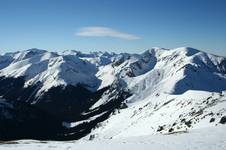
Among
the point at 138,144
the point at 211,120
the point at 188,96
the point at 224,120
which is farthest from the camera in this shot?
the point at 188,96

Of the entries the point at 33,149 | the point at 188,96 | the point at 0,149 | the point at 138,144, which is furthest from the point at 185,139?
the point at 188,96

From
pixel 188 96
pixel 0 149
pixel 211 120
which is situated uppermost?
pixel 0 149

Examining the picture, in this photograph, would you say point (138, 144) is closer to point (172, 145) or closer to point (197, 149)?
point (172, 145)

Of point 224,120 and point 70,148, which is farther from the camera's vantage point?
point 224,120

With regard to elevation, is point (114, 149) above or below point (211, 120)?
above

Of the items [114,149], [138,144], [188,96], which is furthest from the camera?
[188,96]

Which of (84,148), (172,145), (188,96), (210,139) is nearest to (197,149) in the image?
(172,145)

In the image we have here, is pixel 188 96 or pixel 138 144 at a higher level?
pixel 138 144

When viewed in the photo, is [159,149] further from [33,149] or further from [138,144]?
[33,149]

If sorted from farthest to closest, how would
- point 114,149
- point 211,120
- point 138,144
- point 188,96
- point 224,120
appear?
1. point 188,96
2. point 211,120
3. point 224,120
4. point 138,144
5. point 114,149
